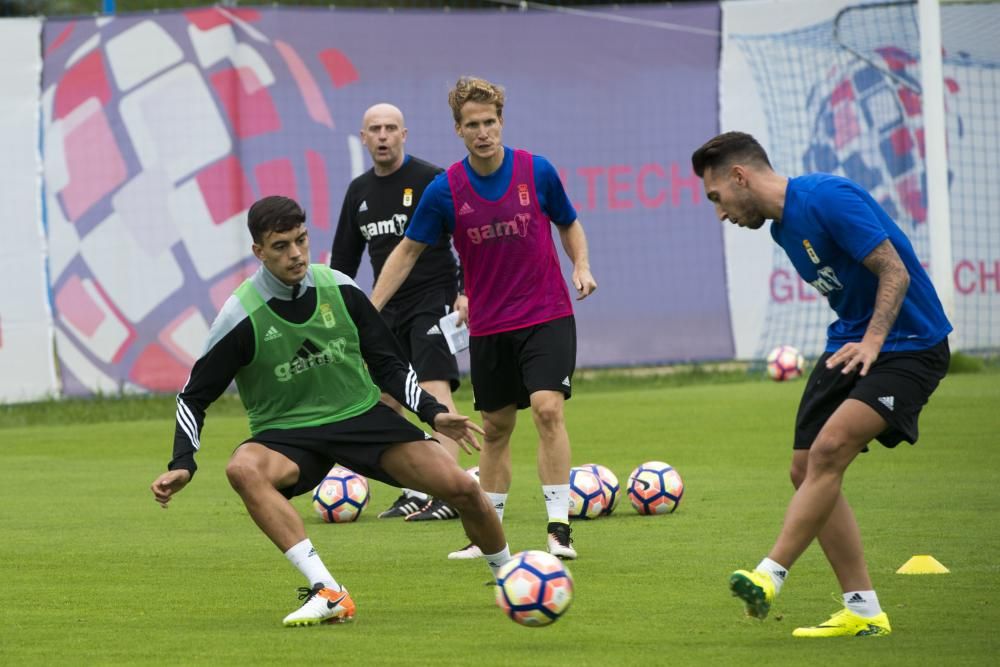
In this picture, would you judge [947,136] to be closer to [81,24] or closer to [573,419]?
[573,419]

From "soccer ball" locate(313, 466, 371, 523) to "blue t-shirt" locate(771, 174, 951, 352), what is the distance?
14.2 feet

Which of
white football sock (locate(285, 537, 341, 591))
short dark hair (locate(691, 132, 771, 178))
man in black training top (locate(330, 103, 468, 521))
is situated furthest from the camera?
man in black training top (locate(330, 103, 468, 521))

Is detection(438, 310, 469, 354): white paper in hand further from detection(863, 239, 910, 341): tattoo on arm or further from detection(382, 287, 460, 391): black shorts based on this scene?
detection(863, 239, 910, 341): tattoo on arm

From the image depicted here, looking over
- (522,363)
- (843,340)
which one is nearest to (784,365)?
(522,363)

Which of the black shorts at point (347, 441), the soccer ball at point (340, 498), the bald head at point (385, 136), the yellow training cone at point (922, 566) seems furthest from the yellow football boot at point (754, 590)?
the bald head at point (385, 136)

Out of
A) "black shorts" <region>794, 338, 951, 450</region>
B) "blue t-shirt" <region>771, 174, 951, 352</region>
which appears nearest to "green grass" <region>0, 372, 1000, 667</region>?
"black shorts" <region>794, 338, 951, 450</region>

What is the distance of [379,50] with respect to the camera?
19609mm

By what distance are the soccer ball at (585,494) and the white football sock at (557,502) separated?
1183mm

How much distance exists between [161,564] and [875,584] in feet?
11.8

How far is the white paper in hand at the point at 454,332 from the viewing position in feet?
33.1

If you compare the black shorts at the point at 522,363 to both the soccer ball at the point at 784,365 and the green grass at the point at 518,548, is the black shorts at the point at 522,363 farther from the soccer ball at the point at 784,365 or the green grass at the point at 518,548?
the soccer ball at the point at 784,365

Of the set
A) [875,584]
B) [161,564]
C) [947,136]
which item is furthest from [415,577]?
[947,136]

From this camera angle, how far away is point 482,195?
8812 mm

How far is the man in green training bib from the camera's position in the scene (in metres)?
7.03
